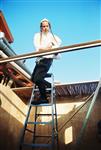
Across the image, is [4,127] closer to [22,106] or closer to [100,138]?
[22,106]

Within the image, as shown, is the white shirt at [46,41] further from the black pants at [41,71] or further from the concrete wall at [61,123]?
the concrete wall at [61,123]

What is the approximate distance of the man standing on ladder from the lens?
391cm

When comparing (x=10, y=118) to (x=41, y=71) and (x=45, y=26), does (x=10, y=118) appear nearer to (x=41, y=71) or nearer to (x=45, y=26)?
(x=41, y=71)

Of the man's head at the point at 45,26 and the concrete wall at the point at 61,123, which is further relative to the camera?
the concrete wall at the point at 61,123

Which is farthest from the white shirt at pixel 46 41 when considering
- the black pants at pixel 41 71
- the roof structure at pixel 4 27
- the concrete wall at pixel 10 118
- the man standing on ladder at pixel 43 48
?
the roof structure at pixel 4 27

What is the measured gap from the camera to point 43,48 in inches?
152

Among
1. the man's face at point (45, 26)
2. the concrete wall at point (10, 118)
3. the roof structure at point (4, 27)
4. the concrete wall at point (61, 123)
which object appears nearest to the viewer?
the man's face at point (45, 26)

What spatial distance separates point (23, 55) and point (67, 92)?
3.37 m

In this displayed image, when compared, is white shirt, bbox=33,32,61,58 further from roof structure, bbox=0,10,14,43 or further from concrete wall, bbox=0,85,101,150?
roof structure, bbox=0,10,14,43

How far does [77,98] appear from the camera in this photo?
6.05m

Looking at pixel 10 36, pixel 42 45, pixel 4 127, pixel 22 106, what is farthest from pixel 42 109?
pixel 10 36

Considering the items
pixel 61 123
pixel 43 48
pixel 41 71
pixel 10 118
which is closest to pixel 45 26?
pixel 43 48

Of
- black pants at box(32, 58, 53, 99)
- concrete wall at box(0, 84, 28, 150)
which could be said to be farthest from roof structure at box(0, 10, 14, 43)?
black pants at box(32, 58, 53, 99)

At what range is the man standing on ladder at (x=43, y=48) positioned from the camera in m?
3.91
